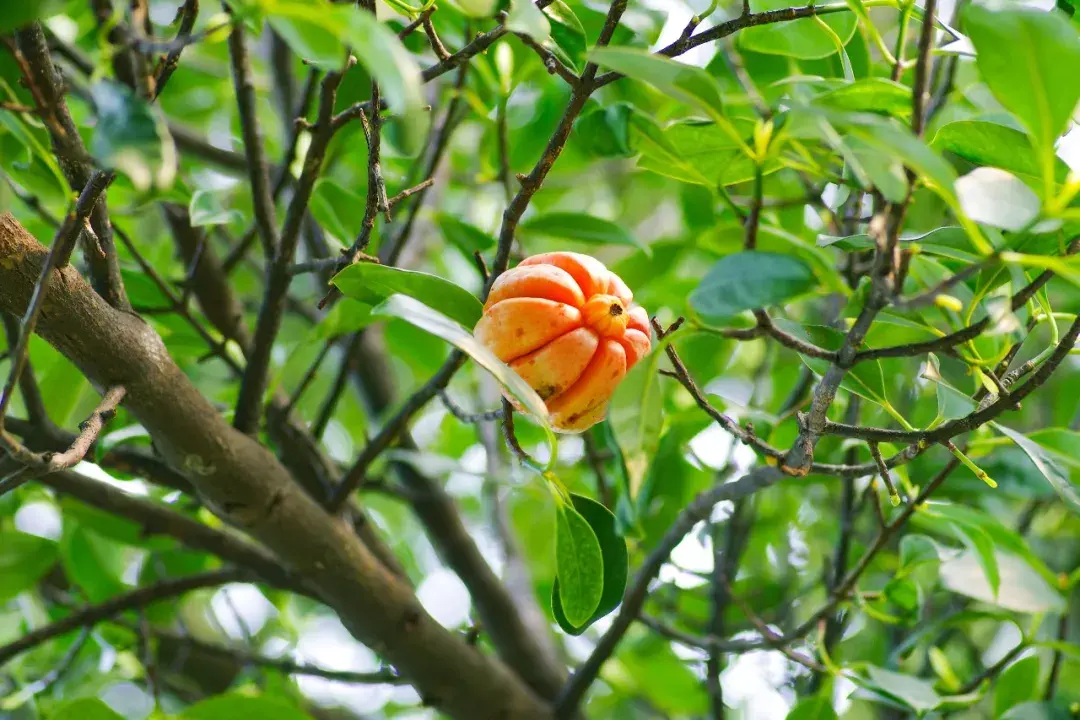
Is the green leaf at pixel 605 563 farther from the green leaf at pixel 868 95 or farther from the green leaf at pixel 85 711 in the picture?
the green leaf at pixel 85 711

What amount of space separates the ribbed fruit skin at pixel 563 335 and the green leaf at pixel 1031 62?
0.85ft

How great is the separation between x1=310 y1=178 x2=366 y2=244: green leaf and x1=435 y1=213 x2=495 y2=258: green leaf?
78 mm

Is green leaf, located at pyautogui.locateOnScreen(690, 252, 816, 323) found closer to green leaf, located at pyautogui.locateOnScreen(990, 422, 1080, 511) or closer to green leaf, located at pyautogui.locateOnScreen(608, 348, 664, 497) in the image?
green leaf, located at pyautogui.locateOnScreen(608, 348, 664, 497)

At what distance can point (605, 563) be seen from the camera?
66 cm

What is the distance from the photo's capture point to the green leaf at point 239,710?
0.86 meters

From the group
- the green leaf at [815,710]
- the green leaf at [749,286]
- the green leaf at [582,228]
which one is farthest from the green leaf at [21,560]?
the green leaf at [749,286]

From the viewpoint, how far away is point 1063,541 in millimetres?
1605

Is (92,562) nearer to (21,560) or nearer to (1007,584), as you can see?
(21,560)

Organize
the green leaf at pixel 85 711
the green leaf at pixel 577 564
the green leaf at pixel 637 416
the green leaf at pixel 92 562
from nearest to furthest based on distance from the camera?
the green leaf at pixel 637 416, the green leaf at pixel 577 564, the green leaf at pixel 85 711, the green leaf at pixel 92 562

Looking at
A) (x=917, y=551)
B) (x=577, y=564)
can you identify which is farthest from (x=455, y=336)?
(x=917, y=551)

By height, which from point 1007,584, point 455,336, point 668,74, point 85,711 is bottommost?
point 85,711

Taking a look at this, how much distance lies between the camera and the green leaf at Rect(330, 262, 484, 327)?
57 centimetres

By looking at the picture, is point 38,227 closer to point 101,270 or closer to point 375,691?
point 101,270

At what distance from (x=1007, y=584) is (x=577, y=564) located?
418 millimetres
